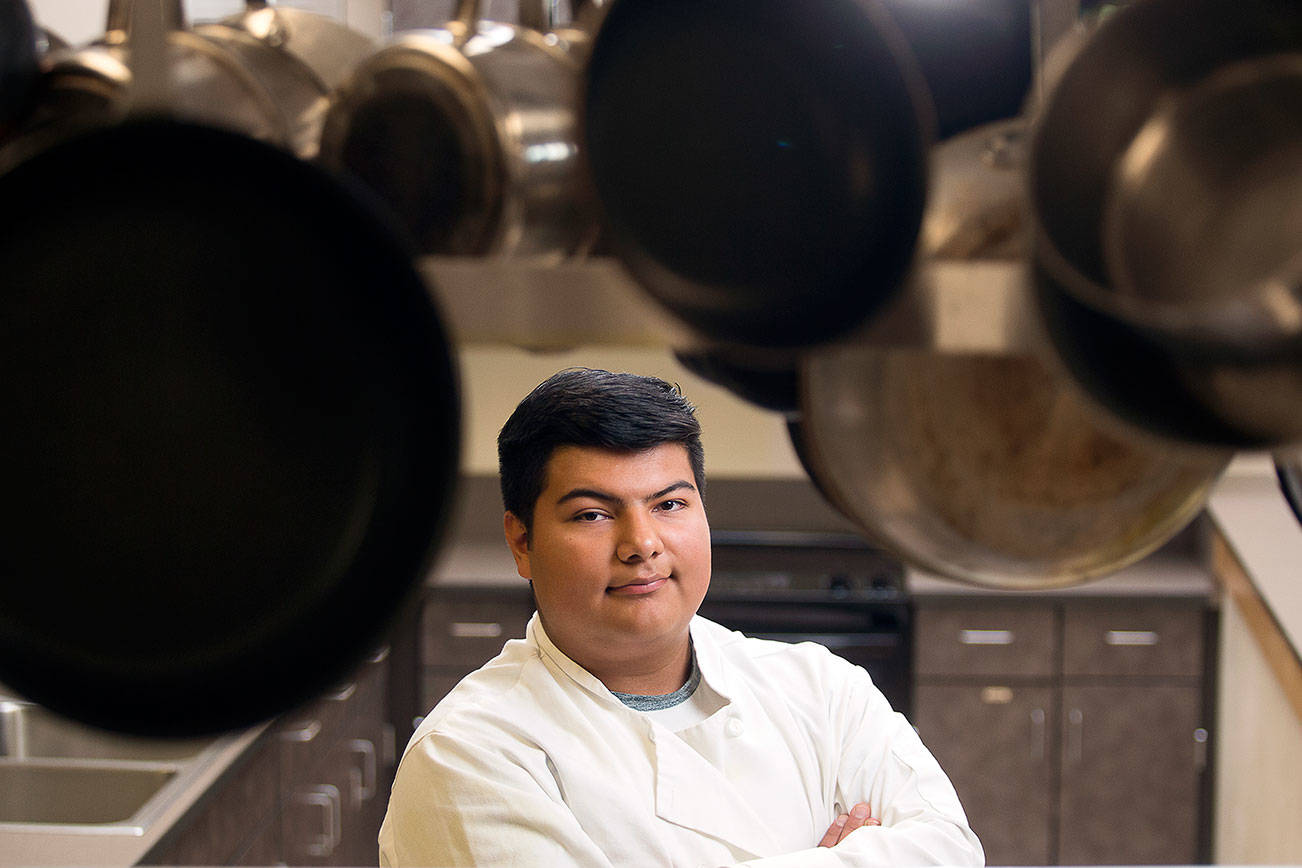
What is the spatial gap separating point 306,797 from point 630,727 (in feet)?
5.48

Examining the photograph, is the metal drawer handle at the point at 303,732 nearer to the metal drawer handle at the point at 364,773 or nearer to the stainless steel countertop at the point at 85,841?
the metal drawer handle at the point at 364,773

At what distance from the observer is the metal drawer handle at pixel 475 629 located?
341cm

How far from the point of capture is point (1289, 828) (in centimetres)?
268

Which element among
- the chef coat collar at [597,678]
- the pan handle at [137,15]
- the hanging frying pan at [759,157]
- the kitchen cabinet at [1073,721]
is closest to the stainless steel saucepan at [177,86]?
the pan handle at [137,15]

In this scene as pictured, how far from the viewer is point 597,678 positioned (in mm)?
1406

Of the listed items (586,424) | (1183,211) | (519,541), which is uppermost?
(1183,211)

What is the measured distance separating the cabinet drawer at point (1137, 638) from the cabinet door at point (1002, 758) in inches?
6.6

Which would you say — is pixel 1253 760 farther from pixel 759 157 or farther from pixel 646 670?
pixel 759 157

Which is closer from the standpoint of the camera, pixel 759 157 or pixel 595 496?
pixel 759 157

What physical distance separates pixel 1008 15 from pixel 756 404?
21 cm

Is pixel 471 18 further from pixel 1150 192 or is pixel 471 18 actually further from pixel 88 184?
pixel 1150 192

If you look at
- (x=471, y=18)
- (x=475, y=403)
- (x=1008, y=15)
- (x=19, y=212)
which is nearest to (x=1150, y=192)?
(x=1008, y=15)

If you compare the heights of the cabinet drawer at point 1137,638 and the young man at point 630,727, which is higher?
the young man at point 630,727

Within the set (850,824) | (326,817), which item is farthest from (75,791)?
(850,824)
